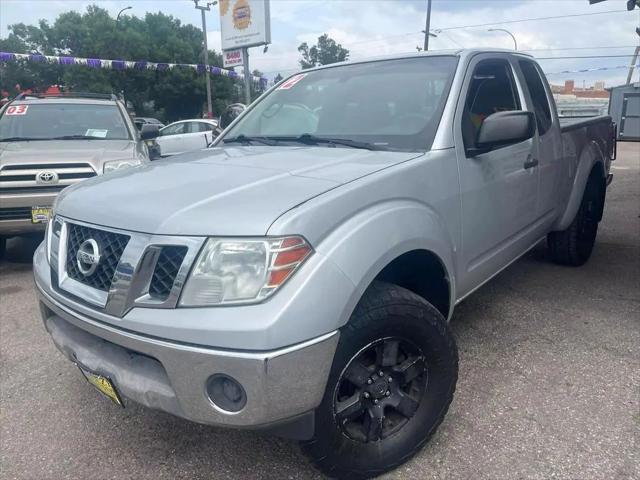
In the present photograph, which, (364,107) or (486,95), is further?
(486,95)

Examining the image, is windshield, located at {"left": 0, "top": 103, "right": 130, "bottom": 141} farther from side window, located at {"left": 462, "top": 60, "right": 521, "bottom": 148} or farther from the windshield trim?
side window, located at {"left": 462, "top": 60, "right": 521, "bottom": 148}

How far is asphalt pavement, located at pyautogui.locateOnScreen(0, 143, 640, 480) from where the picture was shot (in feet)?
7.39

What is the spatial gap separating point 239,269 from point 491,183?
168 centimetres

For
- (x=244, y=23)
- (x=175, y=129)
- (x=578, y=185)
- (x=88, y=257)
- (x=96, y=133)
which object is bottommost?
(x=175, y=129)

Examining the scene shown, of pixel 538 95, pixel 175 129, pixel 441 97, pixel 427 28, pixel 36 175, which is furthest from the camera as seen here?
pixel 427 28

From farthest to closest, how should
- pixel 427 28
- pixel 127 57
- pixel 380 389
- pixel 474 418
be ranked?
pixel 127 57, pixel 427 28, pixel 474 418, pixel 380 389

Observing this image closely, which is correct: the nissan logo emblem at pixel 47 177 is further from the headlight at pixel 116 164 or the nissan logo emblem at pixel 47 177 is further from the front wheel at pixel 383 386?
the front wheel at pixel 383 386

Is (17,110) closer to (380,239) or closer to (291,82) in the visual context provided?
(291,82)

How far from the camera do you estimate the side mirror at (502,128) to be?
2576 millimetres

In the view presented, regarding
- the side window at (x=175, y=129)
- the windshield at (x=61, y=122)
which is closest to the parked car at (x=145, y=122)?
the windshield at (x=61, y=122)

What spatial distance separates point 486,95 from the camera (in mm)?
3123

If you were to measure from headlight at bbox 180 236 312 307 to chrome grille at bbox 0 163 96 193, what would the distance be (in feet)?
12.4

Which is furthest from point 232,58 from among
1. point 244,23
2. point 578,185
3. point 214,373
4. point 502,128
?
point 214,373

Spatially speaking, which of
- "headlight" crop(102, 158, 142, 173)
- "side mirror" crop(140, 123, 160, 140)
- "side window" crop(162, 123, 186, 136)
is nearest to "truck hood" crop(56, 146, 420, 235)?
"headlight" crop(102, 158, 142, 173)
